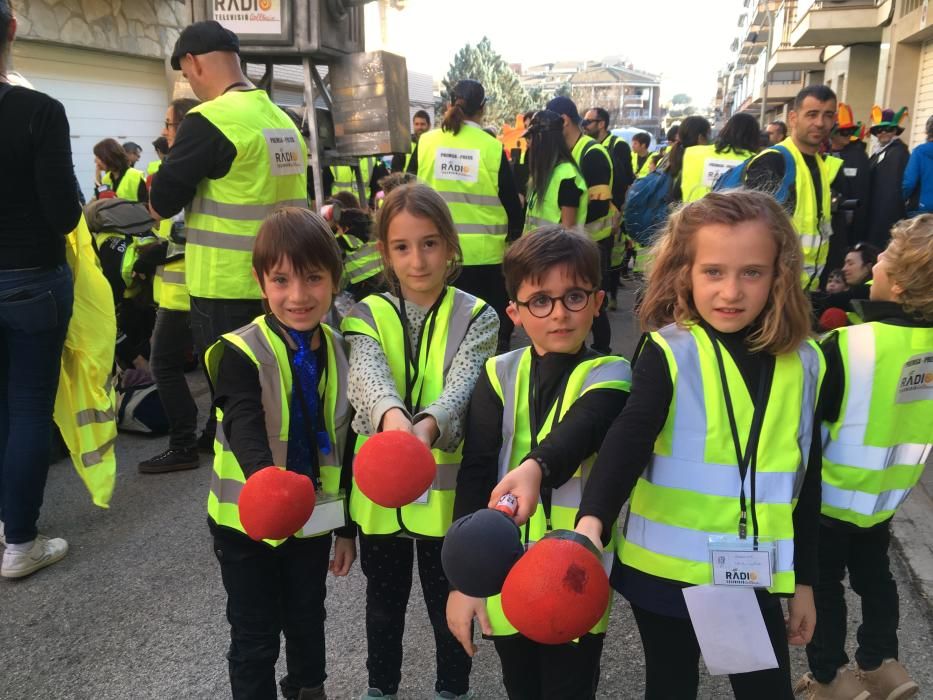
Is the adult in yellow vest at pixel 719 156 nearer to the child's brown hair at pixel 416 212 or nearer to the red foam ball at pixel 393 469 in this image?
the child's brown hair at pixel 416 212

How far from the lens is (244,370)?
1957mm

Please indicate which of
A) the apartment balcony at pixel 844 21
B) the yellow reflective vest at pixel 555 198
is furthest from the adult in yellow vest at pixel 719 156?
the apartment balcony at pixel 844 21

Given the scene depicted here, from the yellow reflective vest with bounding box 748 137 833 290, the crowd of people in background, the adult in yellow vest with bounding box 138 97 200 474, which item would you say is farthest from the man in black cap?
the adult in yellow vest with bounding box 138 97 200 474

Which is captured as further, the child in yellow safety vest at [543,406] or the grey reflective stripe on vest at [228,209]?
the grey reflective stripe on vest at [228,209]

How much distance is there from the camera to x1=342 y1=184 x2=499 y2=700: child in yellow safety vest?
204 cm

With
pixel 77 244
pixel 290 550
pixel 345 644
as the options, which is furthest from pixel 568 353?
pixel 77 244

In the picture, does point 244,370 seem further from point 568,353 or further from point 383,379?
point 568,353

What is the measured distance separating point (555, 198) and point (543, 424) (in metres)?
3.86

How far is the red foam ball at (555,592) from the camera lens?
3.71 ft

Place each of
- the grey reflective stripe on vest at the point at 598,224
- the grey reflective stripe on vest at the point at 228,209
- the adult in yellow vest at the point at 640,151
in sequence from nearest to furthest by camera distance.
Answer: the grey reflective stripe on vest at the point at 228,209, the grey reflective stripe on vest at the point at 598,224, the adult in yellow vest at the point at 640,151

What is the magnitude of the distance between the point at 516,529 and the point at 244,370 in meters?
0.95

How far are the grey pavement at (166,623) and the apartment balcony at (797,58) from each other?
3065 cm

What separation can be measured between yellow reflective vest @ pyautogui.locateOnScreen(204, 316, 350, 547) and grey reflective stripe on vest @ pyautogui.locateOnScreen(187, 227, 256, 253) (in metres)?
1.51

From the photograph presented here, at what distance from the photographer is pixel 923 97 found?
45.7 feet
